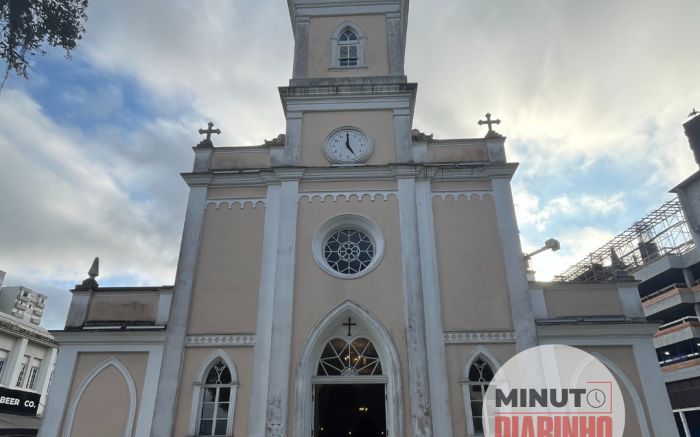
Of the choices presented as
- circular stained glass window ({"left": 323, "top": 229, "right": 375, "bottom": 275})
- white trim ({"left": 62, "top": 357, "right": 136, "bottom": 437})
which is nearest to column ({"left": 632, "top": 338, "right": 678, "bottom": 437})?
circular stained glass window ({"left": 323, "top": 229, "right": 375, "bottom": 275})

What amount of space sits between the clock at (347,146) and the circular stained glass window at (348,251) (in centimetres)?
228

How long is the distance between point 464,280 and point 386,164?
404 centimetres

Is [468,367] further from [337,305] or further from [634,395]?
[634,395]

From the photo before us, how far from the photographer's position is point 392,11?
16.6m

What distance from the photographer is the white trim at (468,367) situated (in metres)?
10.8

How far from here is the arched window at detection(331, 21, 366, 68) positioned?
52.5 feet

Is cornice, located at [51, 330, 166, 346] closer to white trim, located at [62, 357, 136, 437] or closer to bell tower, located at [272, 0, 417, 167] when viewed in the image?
white trim, located at [62, 357, 136, 437]

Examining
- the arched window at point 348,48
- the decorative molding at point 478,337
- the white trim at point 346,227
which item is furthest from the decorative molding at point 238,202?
the decorative molding at point 478,337

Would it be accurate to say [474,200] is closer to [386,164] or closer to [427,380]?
[386,164]

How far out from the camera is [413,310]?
11867 millimetres

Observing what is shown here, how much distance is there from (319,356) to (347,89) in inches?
324

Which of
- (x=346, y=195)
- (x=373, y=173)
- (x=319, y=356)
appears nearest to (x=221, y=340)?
(x=319, y=356)

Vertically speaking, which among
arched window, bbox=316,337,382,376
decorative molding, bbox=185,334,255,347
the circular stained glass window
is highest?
the circular stained glass window

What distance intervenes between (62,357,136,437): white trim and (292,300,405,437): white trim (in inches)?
159
